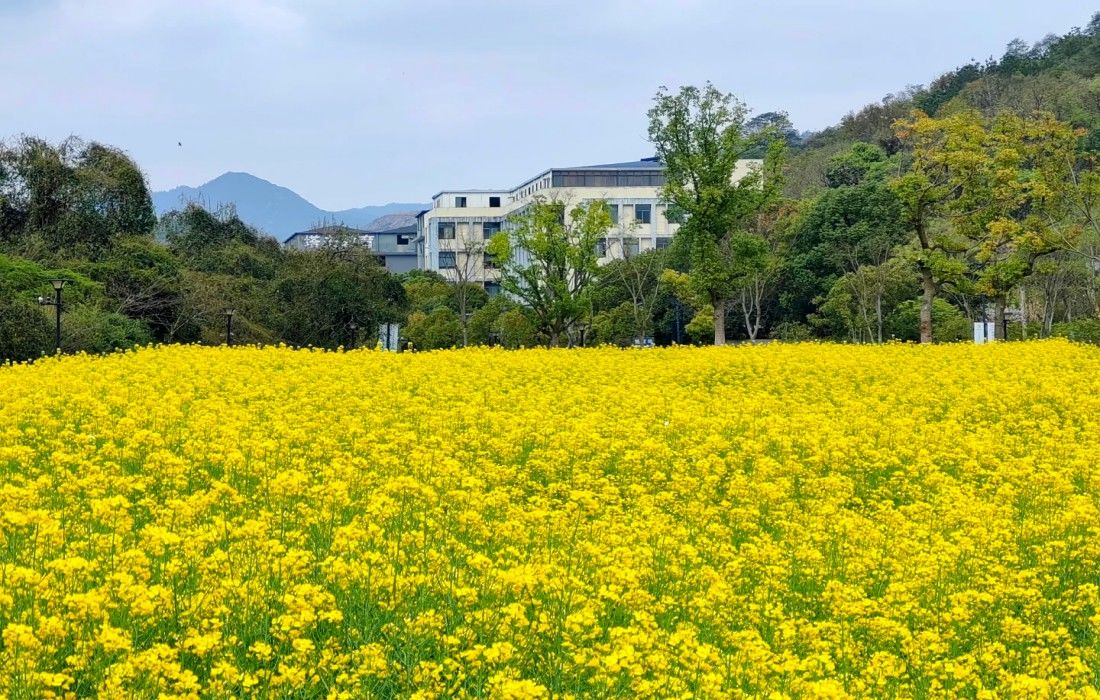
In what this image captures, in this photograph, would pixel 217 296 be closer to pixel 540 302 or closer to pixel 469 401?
pixel 540 302

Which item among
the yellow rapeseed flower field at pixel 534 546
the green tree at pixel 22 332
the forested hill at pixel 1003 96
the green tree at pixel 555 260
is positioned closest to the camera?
the yellow rapeseed flower field at pixel 534 546

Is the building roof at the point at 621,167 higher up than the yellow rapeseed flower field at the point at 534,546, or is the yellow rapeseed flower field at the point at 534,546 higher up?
the building roof at the point at 621,167

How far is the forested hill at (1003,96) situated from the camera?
79812 millimetres

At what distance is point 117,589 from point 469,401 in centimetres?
1041

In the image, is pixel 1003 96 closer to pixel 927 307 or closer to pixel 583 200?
pixel 583 200

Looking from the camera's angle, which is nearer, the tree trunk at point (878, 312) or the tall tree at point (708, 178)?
the tall tree at point (708, 178)

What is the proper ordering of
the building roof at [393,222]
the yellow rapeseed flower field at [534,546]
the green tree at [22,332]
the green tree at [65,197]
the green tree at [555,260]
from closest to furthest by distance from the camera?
the yellow rapeseed flower field at [534,546]
the green tree at [22,332]
the green tree at [65,197]
the green tree at [555,260]
the building roof at [393,222]

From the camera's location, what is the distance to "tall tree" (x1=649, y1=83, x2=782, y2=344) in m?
40.7

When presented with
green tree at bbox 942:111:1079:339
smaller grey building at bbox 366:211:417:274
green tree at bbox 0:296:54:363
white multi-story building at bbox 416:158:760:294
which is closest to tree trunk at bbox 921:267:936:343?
green tree at bbox 942:111:1079:339

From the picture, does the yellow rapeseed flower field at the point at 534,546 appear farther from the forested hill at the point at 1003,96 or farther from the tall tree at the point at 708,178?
the forested hill at the point at 1003,96

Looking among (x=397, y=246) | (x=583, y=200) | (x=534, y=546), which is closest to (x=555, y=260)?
(x=583, y=200)

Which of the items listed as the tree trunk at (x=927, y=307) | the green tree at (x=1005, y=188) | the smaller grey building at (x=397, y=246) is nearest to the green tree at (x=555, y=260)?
the tree trunk at (x=927, y=307)

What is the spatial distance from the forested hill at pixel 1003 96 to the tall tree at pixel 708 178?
35661 millimetres

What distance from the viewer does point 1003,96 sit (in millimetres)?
88312
